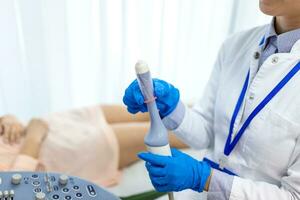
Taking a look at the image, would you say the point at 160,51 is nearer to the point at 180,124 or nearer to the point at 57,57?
the point at 57,57

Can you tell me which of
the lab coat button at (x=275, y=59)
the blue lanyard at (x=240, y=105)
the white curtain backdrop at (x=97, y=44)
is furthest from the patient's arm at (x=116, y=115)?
the lab coat button at (x=275, y=59)

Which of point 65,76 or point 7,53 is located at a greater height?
point 7,53

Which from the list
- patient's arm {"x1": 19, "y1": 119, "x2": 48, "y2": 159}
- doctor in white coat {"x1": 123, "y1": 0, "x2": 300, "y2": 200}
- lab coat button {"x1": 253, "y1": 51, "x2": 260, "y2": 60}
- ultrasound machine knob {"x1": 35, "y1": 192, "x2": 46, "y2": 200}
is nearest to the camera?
ultrasound machine knob {"x1": 35, "y1": 192, "x2": 46, "y2": 200}

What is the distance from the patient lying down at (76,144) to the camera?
151 cm

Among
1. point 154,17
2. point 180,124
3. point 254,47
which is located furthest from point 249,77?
point 154,17

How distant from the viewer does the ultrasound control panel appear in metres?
0.78

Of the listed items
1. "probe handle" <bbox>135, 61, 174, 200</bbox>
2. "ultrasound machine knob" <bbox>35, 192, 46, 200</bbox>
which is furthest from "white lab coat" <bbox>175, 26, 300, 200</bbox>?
"ultrasound machine knob" <bbox>35, 192, 46, 200</bbox>

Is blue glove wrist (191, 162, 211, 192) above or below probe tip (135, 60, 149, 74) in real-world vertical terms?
→ below

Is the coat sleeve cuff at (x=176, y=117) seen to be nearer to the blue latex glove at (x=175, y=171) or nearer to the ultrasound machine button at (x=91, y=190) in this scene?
the blue latex glove at (x=175, y=171)

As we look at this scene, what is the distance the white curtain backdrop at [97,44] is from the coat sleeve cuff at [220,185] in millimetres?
1074

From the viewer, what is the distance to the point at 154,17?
1.87 meters

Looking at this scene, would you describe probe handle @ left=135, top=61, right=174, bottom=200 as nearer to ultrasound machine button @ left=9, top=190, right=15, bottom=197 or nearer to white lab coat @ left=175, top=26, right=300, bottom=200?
white lab coat @ left=175, top=26, right=300, bottom=200

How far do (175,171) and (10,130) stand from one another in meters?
0.90

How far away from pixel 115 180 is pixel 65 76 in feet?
1.97
